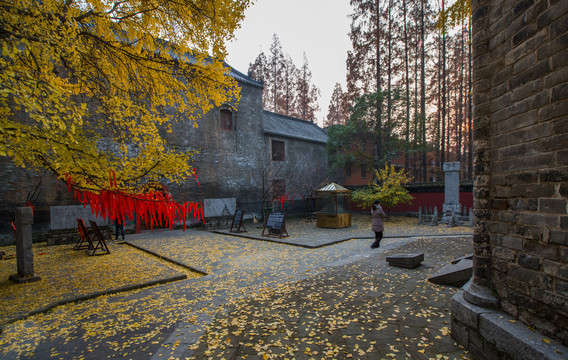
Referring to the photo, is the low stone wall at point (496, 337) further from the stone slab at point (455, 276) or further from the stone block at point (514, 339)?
the stone slab at point (455, 276)

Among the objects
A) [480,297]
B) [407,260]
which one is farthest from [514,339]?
[407,260]

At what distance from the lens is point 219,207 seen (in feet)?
57.2

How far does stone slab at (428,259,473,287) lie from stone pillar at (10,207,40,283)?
30.5 feet

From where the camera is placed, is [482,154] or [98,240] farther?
[98,240]

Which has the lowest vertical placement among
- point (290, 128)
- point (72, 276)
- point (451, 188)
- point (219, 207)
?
point (72, 276)

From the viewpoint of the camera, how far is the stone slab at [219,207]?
1675 cm

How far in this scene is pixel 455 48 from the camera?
2327cm

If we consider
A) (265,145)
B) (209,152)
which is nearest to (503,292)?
(209,152)

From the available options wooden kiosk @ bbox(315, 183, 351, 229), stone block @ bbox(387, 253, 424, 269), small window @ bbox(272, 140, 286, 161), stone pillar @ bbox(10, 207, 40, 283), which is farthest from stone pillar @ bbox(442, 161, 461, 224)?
stone pillar @ bbox(10, 207, 40, 283)

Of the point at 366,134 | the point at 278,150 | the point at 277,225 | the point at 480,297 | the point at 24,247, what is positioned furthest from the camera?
the point at 278,150

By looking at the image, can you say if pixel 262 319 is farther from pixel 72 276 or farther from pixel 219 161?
pixel 219 161

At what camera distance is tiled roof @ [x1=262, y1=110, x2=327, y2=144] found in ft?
71.4

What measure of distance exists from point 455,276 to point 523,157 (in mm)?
3313

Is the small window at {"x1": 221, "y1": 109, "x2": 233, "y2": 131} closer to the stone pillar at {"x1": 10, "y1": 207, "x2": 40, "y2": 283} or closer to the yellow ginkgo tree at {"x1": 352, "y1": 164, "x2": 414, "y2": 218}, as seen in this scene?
the yellow ginkgo tree at {"x1": 352, "y1": 164, "x2": 414, "y2": 218}
